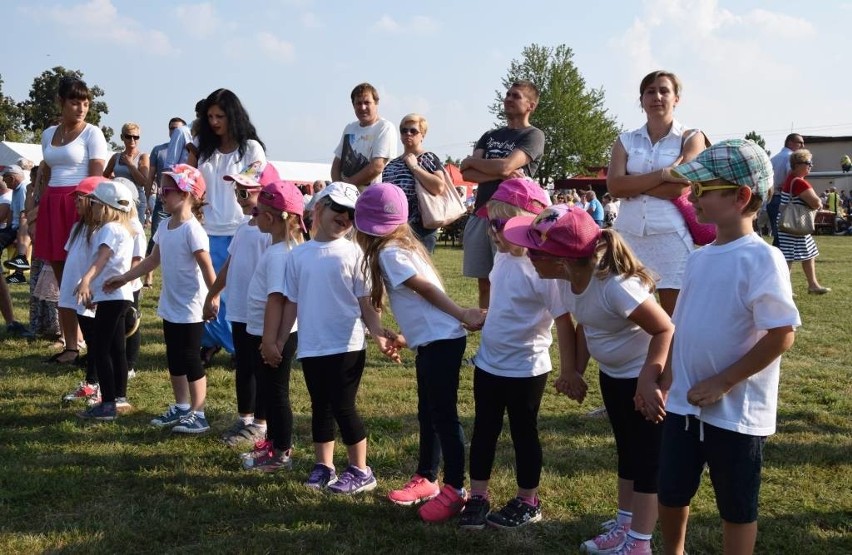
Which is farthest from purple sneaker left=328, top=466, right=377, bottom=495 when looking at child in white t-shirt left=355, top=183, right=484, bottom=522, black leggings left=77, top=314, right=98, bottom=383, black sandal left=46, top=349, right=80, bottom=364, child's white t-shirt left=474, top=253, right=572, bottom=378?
black sandal left=46, top=349, right=80, bottom=364

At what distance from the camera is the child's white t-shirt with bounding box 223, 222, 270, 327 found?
4.80m

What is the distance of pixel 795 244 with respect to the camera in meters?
10.9

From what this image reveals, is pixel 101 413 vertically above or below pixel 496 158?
below

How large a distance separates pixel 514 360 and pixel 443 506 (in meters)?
0.76

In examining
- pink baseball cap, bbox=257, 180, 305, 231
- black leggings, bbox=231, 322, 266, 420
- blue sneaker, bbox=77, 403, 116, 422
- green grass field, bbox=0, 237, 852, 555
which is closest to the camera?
green grass field, bbox=0, 237, 852, 555

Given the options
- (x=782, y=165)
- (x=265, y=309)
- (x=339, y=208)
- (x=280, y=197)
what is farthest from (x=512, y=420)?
(x=782, y=165)

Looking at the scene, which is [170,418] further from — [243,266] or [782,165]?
[782,165]

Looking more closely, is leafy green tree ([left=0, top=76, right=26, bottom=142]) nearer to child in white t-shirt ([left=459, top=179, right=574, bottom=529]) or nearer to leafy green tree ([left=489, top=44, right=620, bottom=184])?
leafy green tree ([left=489, top=44, right=620, bottom=184])

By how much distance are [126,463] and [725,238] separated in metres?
3.44

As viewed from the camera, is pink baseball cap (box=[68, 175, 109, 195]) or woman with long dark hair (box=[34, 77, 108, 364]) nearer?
pink baseball cap (box=[68, 175, 109, 195])

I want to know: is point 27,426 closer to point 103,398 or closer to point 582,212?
point 103,398

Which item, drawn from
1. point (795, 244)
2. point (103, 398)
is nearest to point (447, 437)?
point (103, 398)

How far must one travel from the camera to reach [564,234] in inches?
120

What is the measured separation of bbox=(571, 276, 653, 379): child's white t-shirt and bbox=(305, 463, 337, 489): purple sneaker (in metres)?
1.61
